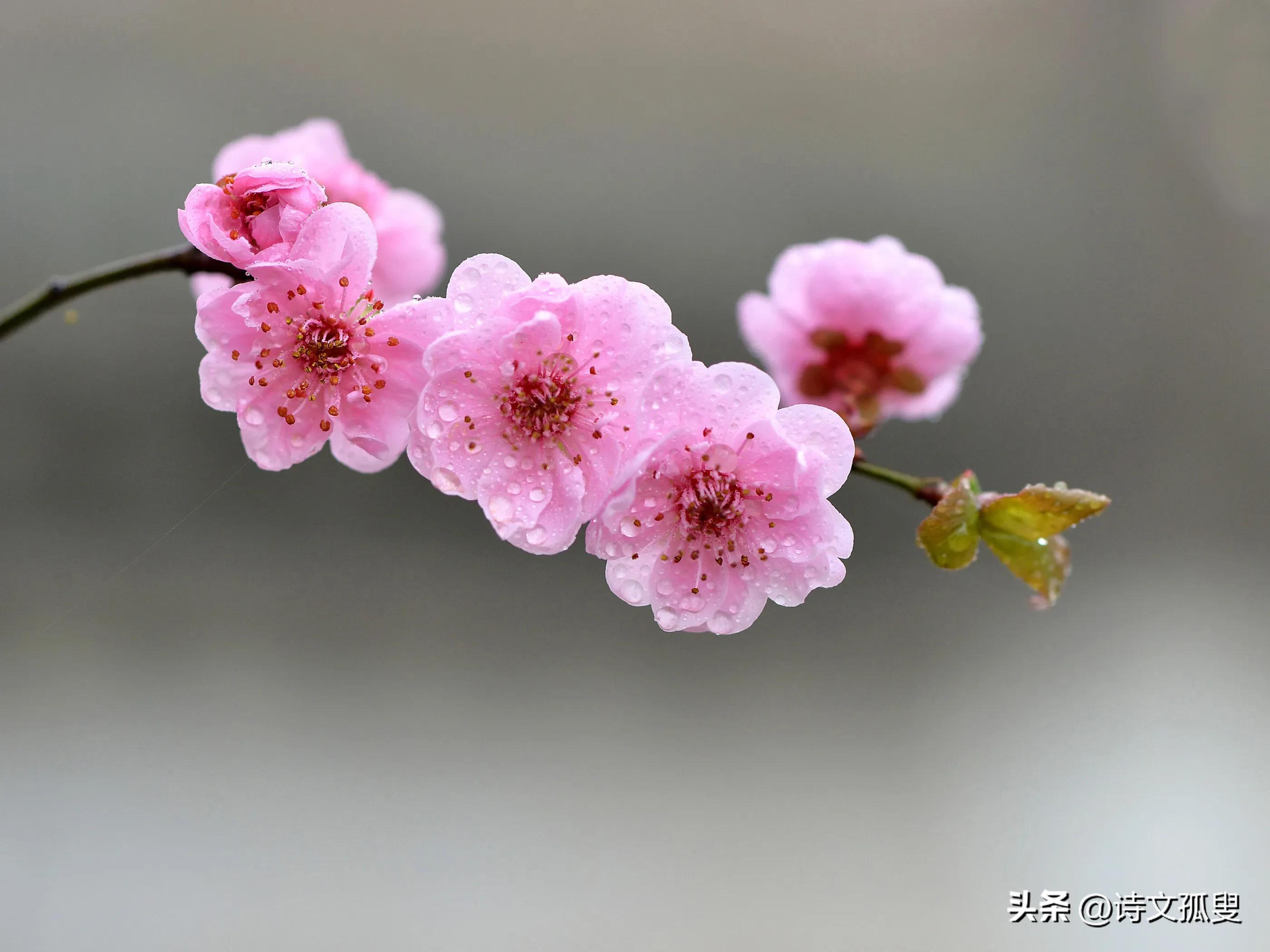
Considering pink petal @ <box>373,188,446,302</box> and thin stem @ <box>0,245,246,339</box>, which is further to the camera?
pink petal @ <box>373,188,446,302</box>

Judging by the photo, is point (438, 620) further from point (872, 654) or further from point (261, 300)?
point (261, 300)

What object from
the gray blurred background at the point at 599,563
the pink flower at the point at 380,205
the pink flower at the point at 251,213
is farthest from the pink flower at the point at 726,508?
the gray blurred background at the point at 599,563

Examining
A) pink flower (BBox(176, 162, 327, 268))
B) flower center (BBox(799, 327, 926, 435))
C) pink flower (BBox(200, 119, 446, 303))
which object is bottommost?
pink flower (BBox(176, 162, 327, 268))

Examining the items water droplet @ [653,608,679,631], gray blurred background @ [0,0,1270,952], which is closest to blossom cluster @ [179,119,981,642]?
water droplet @ [653,608,679,631]

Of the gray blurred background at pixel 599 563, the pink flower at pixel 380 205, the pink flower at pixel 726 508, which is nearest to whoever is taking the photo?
the pink flower at pixel 726 508

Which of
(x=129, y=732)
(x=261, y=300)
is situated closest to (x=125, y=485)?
(x=129, y=732)

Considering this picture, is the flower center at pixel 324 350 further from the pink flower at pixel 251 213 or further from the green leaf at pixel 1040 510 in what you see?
the green leaf at pixel 1040 510

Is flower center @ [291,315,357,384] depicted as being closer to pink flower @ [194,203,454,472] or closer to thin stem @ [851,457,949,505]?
pink flower @ [194,203,454,472]
